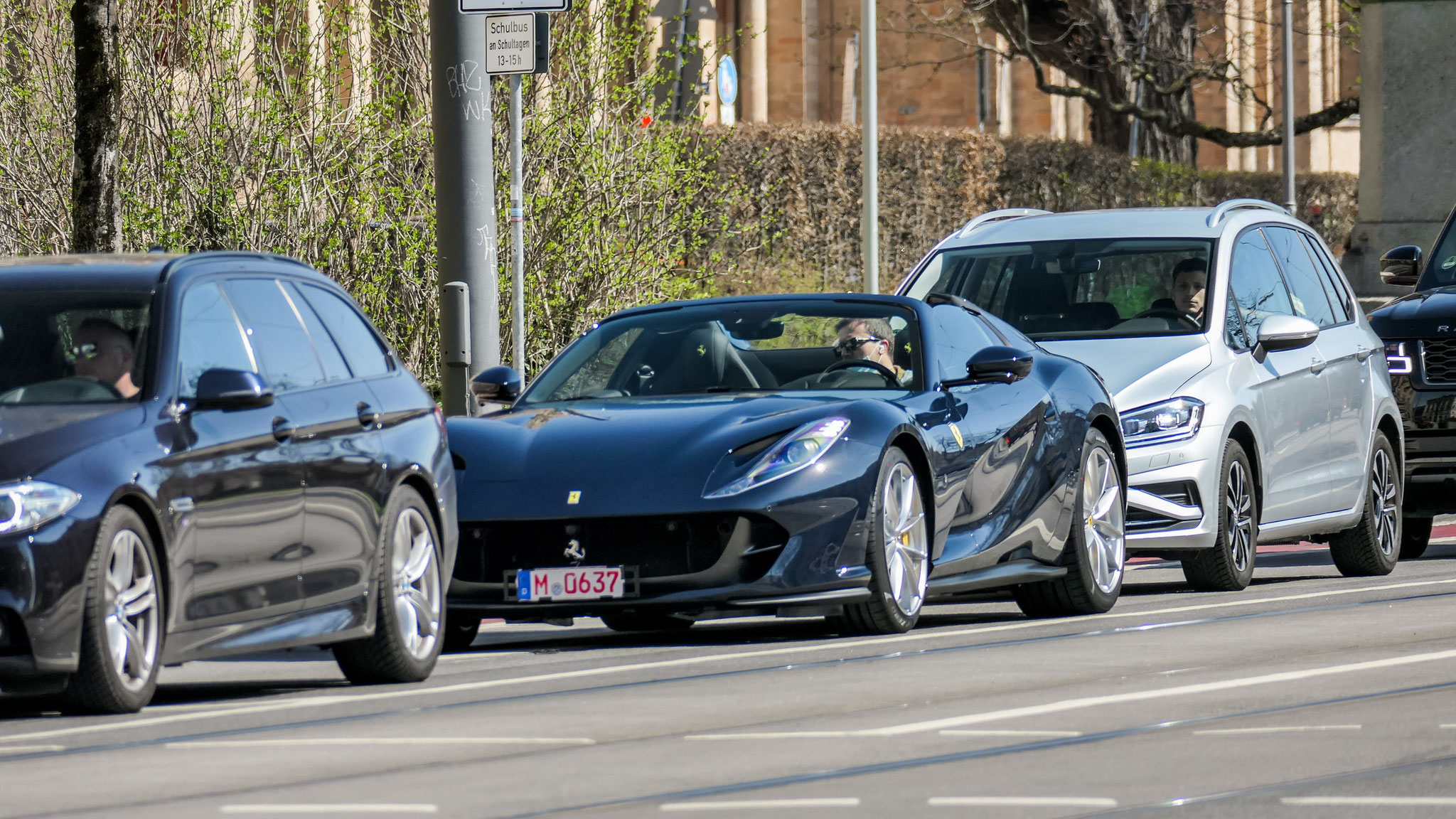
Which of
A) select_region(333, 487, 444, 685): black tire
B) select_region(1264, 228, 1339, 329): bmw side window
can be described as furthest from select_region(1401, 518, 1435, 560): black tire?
select_region(333, 487, 444, 685): black tire

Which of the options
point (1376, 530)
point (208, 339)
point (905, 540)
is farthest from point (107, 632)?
point (1376, 530)

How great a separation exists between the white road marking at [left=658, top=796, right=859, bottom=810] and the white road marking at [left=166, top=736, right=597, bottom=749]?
1.17 metres

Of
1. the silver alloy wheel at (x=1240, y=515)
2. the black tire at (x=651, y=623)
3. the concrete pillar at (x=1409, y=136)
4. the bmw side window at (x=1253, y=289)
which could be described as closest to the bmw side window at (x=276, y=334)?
the black tire at (x=651, y=623)

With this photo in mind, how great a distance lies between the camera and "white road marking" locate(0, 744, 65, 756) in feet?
24.0

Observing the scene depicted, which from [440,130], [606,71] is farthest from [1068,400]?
[606,71]

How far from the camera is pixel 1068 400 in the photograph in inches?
465

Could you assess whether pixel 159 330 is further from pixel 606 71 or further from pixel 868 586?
pixel 606 71

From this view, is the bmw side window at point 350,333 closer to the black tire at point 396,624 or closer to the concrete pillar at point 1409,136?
the black tire at point 396,624

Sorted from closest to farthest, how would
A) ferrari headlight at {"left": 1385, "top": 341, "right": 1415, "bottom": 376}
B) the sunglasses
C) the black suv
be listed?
the sunglasses → the black suv → ferrari headlight at {"left": 1385, "top": 341, "right": 1415, "bottom": 376}

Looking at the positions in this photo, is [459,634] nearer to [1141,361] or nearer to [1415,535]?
[1141,361]

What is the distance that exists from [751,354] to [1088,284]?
304 cm

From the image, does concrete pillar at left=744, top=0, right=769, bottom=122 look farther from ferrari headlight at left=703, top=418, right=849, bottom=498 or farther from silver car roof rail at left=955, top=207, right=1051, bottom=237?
ferrari headlight at left=703, top=418, right=849, bottom=498

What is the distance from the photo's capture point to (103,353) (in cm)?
847

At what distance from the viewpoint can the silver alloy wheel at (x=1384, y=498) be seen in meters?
14.6
